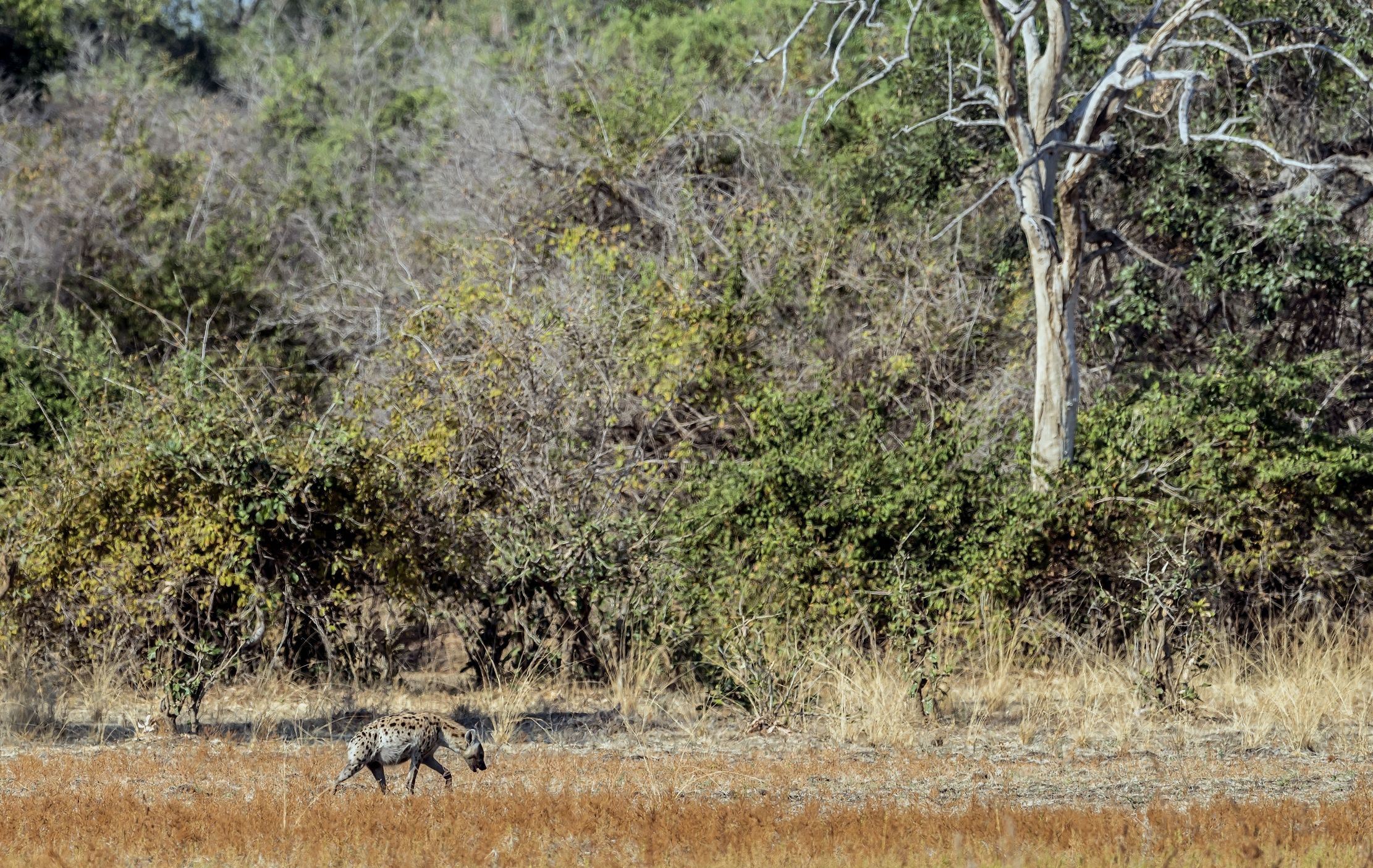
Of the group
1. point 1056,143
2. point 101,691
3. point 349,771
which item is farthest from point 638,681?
point 1056,143

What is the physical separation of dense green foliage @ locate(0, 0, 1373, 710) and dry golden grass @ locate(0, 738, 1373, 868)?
2.80 m

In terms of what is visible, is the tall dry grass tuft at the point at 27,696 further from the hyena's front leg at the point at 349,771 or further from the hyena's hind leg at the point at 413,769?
the hyena's hind leg at the point at 413,769

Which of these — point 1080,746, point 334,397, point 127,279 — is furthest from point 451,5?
point 1080,746

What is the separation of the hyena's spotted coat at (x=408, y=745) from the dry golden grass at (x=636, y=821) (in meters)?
0.15

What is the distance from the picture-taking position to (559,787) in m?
8.68

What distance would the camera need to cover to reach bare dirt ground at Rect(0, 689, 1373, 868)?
6711 millimetres

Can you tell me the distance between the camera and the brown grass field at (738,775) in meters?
6.78

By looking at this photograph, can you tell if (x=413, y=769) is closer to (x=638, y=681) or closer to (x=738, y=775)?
(x=738, y=775)

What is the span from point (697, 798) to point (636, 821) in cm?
84

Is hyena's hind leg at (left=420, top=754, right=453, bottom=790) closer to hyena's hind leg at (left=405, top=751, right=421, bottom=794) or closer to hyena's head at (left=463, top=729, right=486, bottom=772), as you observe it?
hyena's hind leg at (left=405, top=751, right=421, bottom=794)

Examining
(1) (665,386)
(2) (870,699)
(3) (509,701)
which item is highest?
(1) (665,386)

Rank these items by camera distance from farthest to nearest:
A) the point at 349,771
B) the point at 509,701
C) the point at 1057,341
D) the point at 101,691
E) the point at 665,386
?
the point at 665,386 → the point at 1057,341 → the point at 509,701 → the point at 101,691 → the point at 349,771

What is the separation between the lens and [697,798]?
8.11 metres

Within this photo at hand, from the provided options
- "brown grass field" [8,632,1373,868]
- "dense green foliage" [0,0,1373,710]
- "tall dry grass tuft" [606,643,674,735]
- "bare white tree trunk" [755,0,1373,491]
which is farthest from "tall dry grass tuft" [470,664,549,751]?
"bare white tree trunk" [755,0,1373,491]
